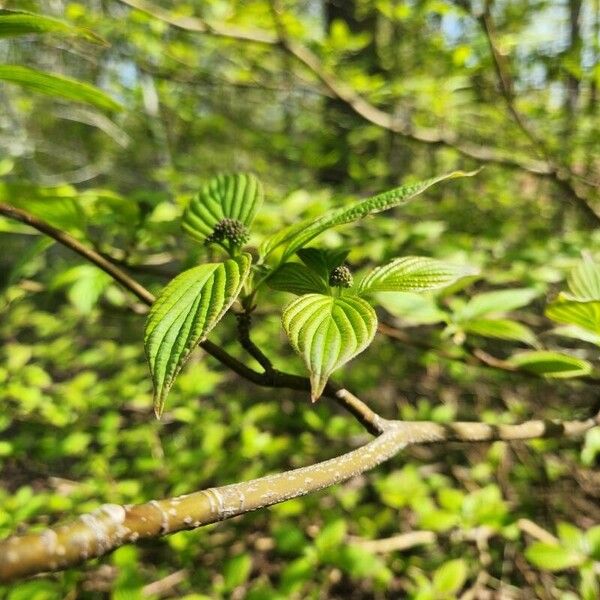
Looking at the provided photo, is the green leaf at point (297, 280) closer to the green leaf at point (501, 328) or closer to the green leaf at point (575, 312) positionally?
the green leaf at point (575, 312)

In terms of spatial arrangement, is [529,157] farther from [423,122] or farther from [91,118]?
[91,118]

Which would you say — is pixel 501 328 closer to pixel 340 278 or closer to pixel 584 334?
pixel 584 334

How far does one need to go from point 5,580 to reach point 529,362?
2.93ft

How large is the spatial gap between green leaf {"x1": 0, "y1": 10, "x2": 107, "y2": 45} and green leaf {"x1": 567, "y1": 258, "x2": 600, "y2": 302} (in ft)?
2.81

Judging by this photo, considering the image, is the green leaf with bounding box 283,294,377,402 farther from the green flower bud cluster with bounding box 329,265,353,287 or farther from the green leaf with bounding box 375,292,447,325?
the green leaf with bounding box 375,292,447,325

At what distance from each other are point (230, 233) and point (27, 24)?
0.35 metres

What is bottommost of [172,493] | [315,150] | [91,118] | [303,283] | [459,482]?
[459,482]

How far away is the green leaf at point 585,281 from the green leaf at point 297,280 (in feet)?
1.62

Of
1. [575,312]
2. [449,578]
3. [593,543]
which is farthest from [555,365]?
[449,578]

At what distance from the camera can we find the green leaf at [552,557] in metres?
1.37

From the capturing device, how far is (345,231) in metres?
1.71

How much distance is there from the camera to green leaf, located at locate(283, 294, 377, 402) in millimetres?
511

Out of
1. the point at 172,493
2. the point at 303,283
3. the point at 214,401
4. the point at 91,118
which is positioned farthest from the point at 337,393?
the point at 91,118

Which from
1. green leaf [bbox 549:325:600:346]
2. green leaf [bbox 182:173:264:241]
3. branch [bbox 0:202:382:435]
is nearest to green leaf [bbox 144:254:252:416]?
branch [bbox 0:202:382:435]
